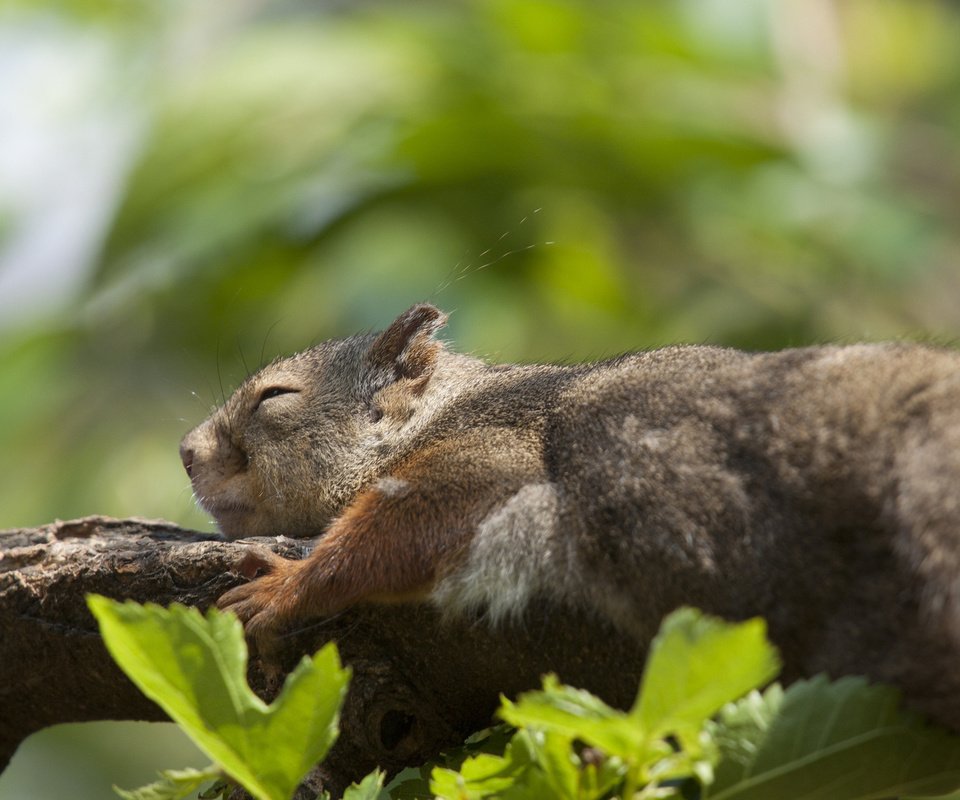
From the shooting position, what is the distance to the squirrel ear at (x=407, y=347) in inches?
173

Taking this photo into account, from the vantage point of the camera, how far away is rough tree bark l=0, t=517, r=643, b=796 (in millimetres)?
3100

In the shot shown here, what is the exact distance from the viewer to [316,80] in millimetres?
7285

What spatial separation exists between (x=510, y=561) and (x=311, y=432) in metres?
1.26

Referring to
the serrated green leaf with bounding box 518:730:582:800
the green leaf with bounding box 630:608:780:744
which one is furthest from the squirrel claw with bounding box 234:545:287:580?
the green leaf with bounding box 630:608:780:744

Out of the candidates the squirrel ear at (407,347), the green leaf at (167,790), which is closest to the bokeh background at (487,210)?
the squirrel ear at (407,347)

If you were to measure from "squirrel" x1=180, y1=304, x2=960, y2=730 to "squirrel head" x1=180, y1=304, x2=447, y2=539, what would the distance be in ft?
0.05

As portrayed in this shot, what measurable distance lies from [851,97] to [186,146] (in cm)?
440

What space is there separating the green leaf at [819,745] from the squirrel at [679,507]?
0.17 metres

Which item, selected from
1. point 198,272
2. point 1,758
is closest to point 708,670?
point 1,758

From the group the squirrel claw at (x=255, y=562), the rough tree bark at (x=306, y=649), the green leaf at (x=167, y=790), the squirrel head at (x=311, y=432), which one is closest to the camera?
the green leaf at (x=167, y=790)

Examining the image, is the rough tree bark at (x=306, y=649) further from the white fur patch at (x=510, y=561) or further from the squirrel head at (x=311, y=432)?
the squirrel head at (x=311, y=432)

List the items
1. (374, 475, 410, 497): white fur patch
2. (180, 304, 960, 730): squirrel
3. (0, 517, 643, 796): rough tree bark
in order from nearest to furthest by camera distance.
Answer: (180, 304, 960, 730): squirrel, (0, 517, 643, 796): rough tree bark, (374, 475, 410, 497): white fur patch

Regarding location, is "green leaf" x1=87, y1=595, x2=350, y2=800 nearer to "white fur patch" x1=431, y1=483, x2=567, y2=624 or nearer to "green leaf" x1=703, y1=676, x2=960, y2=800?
"green leaf" x1=703, y1=676, x2=960, y2=800

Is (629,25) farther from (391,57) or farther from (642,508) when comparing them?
(642,508)
